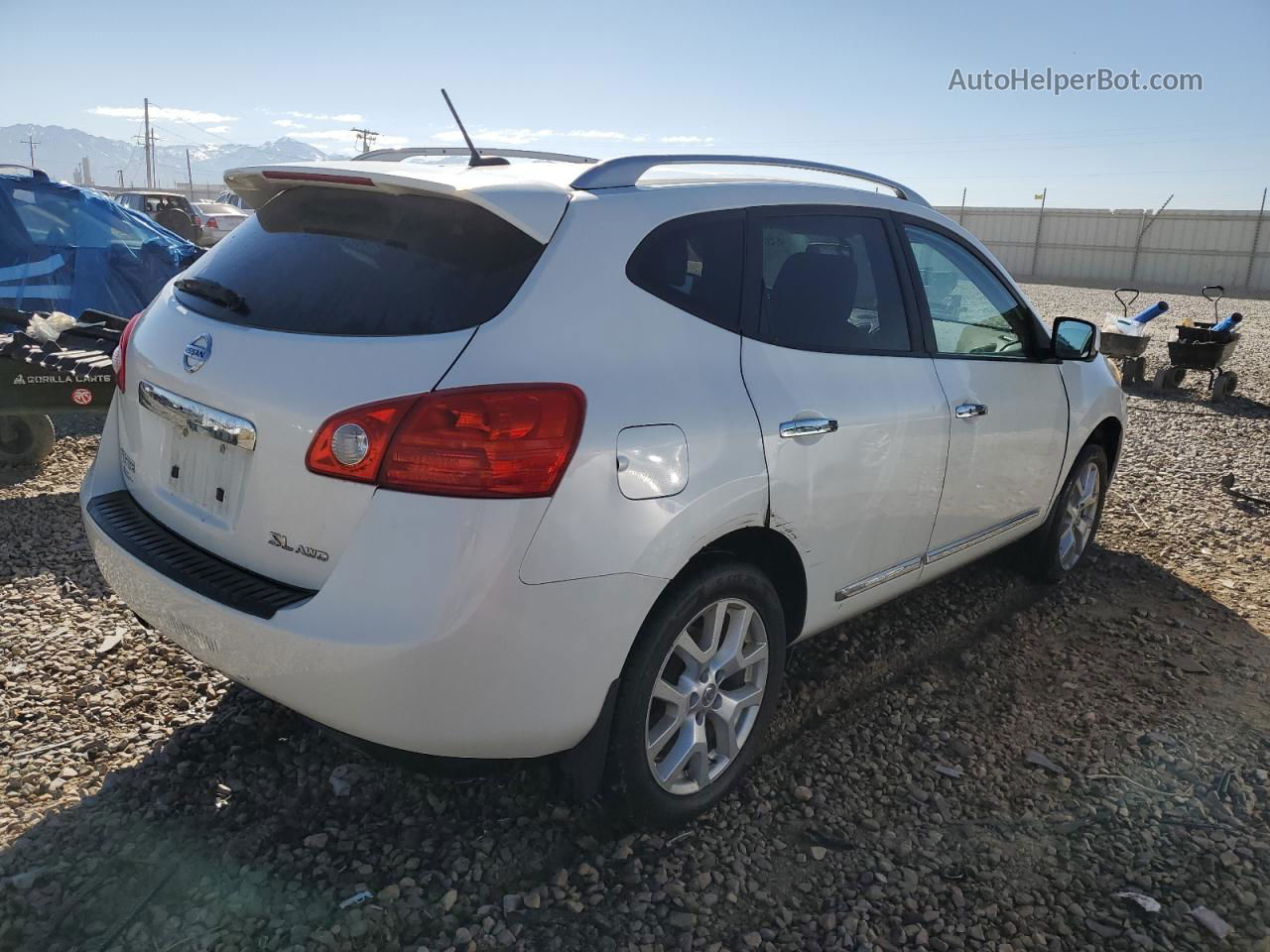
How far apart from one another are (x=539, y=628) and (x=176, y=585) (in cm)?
91

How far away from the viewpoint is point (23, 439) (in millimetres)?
5820

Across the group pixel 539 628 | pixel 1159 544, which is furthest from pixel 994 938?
pixel 1159 544

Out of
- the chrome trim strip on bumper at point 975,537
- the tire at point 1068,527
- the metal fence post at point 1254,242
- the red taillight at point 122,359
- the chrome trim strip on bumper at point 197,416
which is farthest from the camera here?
the metal fence post at point 1254,242

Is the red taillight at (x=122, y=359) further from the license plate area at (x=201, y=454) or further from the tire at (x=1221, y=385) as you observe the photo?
the tire at (x=1221, y=385)

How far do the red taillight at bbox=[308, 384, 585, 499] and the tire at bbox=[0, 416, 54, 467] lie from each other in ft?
15.9

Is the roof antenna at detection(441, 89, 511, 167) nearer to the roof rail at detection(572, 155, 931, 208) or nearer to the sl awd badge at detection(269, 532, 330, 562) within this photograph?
the roof rail at detection(572, 155, 931, 208)

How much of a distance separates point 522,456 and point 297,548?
57 cm

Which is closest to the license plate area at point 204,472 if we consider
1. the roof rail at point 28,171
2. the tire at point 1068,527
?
the tire at point 1068,527

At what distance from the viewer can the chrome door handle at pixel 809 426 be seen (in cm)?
257

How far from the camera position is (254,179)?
8.82 ft

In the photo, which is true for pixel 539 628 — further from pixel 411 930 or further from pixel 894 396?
pixel 894 396

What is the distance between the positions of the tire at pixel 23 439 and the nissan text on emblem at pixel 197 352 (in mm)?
4208

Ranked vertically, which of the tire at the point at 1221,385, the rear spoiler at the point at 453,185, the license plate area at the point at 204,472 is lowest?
the tire at the point at 1221,385

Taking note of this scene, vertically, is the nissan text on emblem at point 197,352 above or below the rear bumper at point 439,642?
above
